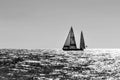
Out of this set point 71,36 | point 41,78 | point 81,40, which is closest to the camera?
point 41,78

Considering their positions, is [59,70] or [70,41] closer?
[59,70]

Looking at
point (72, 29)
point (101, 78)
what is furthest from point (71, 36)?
point (101, 78)

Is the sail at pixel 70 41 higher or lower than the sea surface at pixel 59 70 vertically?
higher

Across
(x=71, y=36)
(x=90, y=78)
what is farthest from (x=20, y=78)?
(x=71, y=36)

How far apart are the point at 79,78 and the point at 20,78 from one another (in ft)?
40.0

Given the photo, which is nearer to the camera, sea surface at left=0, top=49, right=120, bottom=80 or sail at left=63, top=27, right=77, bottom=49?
sea surface at left=0, top=49, right=120, bottom=80

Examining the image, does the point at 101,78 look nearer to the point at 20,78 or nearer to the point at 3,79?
the point at 20,78

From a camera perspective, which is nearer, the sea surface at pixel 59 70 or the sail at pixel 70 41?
the sea surface at pixel 59 70

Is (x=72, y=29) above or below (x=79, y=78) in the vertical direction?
above

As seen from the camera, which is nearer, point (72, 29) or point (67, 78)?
point (67, 78)

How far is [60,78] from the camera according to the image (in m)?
52.0

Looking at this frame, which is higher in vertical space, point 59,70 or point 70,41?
point 70,41

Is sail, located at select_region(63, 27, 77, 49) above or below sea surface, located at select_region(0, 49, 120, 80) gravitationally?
above

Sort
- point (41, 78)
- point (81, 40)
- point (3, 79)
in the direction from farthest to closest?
point (81, 40) → point (41, 78) → point (3, 79)
